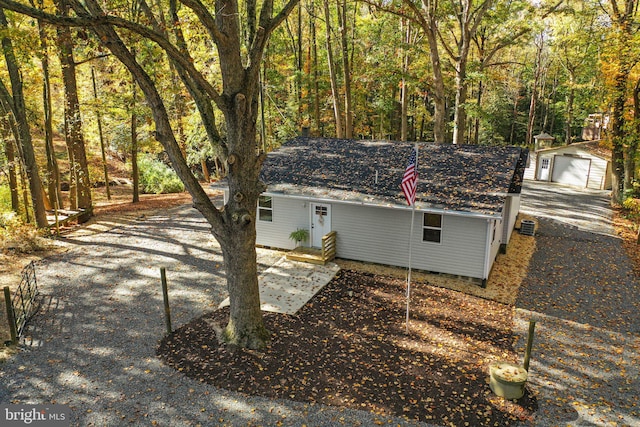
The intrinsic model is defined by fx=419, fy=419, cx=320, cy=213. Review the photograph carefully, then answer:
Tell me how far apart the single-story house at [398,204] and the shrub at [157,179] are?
13.2 m

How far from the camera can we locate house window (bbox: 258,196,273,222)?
49.8 ft

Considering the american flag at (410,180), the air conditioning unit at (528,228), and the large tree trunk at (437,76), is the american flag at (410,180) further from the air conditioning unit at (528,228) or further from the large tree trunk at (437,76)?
the large tree trunk at (437,76)

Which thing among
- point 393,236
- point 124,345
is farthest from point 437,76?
point 124,345

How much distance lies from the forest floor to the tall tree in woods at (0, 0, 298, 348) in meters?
0.86

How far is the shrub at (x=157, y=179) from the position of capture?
27.6 m

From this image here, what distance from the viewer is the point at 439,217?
1271cm

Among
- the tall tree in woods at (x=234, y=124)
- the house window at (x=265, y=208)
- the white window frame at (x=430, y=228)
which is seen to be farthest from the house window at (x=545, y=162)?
the tall tree in woods at (x=234, y=124)

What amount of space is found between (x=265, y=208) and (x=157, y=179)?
15714mm

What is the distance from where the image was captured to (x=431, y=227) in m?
12.9

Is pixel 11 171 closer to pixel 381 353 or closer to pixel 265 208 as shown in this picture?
pixel 265 208

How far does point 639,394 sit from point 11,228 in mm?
18008

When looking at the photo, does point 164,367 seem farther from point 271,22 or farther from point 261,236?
point 261,236

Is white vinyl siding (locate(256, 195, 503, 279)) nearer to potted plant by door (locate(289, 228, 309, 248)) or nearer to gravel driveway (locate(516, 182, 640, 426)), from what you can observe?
potted plant by door (locate(289, 228, 309, 248))

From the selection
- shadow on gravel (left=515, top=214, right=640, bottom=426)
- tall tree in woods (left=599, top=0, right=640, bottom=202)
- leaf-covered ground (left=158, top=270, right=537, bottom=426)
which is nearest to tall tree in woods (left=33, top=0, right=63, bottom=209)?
leaf-covered ground (left=158, top=270, right=537, bottom=426)
